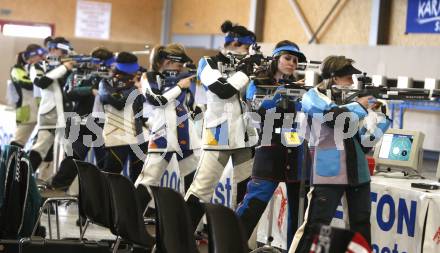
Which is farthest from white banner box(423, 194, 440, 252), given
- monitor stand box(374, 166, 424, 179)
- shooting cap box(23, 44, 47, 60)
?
shooting cap box(23, 44, 47, 60)

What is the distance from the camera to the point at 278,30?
12.3 meters

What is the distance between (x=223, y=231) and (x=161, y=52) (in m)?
3.22

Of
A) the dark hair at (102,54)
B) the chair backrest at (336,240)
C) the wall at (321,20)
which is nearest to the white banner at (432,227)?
the chair backrest at (336,240)

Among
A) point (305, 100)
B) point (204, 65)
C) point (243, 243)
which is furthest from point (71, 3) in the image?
point (243, 243)

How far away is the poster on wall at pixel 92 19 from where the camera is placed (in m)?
16.0

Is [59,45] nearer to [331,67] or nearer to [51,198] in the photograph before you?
[51,198]

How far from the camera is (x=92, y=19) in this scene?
52.9 ft

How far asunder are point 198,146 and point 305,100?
2078mm

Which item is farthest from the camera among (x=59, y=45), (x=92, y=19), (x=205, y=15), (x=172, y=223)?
(x=92, y=19)

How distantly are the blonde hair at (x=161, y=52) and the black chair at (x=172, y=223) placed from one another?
9.02ft

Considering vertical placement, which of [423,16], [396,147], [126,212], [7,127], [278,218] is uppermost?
[423,16]

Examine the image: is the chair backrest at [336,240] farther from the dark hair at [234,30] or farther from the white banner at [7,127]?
the white banner at [7,127]

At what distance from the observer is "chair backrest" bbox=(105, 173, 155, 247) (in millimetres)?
4652

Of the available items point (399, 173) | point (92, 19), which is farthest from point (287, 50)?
point (92, 19)
